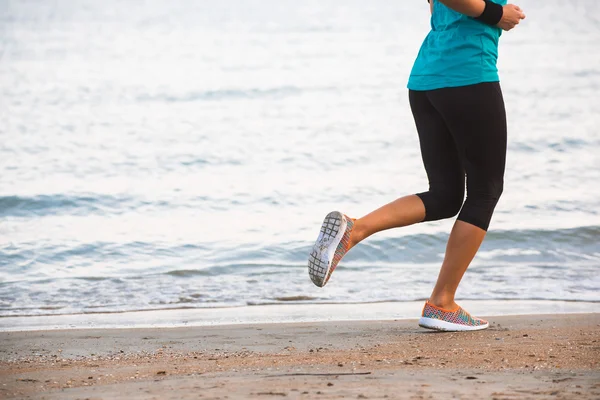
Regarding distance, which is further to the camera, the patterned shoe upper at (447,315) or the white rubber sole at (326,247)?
the patterned shoe upper at (447,315)

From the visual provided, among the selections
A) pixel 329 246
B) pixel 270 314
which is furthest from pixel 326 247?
pixel 270 314

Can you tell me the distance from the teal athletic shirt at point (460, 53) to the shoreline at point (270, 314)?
1.48m

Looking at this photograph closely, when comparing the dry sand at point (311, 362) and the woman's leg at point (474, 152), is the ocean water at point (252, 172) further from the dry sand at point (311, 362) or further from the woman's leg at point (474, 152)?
the woman's leg at point (474, 152)

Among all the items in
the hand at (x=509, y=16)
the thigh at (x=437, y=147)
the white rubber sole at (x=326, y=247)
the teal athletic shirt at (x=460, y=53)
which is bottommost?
the white rubber sole at (x=326, y=247)

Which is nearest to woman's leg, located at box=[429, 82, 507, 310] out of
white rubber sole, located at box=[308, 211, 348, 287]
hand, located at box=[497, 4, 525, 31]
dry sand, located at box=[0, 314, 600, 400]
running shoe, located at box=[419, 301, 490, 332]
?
running shoe, located at box=[419, 301, 490, 332]

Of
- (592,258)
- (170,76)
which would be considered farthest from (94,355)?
(170,76)

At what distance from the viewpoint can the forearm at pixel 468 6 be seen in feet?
11.3

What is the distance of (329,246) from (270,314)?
4.46 ft

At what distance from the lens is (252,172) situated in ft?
35.9

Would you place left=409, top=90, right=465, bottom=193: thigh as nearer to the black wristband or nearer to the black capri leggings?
the black capri leggings

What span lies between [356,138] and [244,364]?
32.9 feet

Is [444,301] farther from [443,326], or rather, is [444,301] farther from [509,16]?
[509,16]

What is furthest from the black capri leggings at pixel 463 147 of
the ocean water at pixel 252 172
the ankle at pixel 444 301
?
the ocean water at pixel 252 172

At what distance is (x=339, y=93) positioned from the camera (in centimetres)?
1769
